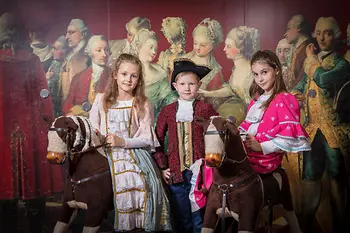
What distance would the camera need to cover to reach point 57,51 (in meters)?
4.59

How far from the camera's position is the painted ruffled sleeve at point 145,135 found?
3.94 meters

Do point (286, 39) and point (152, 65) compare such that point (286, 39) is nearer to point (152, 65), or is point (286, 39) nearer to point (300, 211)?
point (152, 65)

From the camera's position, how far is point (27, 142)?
4.55 m

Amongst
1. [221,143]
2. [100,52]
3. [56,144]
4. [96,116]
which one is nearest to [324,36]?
[221,143]

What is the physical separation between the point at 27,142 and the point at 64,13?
4.62 ft

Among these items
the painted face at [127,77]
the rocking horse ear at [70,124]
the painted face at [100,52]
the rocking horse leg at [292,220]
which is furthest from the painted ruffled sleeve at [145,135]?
the rocking horse leg at [292,220]

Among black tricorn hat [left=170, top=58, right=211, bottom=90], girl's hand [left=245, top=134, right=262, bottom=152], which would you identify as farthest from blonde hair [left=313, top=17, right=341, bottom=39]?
girl's hand [left=245, top=134, right=262, bottom=152]

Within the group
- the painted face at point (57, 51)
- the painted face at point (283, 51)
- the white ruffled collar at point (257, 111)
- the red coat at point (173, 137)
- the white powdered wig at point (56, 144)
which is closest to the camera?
the white powdered wig at point (56, 144)

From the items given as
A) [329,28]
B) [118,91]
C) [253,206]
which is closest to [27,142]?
[118,91]

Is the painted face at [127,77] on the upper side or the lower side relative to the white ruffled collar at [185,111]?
upper

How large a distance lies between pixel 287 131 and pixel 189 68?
3.60 ft

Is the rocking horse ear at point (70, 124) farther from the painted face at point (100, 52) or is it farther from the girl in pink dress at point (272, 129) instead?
the girl in pink dress at point (272, 129)

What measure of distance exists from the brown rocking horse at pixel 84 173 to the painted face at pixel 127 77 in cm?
52

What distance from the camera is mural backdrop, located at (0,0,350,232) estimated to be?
4.47m
